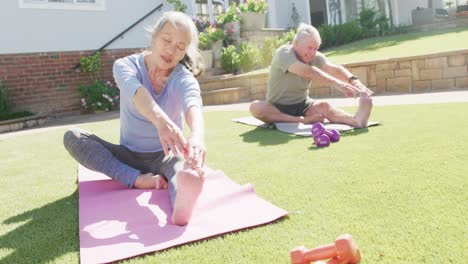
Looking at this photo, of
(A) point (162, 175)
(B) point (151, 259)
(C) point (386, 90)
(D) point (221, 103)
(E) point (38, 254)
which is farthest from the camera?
(D) point (221, 103)

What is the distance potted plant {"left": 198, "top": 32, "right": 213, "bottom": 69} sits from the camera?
31.9ft

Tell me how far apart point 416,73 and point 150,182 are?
5830 mm

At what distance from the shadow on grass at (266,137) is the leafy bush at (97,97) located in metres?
5.12

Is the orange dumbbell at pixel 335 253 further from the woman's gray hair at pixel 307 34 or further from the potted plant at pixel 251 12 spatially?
the potted plant at pixel 251 12

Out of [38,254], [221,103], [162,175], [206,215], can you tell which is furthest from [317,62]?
[221,103]

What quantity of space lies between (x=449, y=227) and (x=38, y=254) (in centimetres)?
162

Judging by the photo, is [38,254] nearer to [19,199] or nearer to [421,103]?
[19,199]

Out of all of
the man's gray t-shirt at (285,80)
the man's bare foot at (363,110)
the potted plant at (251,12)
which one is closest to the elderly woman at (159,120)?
the man's gray t-shirt at (285,80)

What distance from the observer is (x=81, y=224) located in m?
2.06

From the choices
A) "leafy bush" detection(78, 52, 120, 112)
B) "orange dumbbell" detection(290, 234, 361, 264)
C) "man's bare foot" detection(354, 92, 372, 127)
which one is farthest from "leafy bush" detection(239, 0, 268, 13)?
"orange dumbbell" detection(290, 234, 361, 264)

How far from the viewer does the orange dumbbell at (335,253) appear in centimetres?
136

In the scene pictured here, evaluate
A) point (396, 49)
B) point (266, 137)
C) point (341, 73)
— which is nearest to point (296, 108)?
point (341, 73)

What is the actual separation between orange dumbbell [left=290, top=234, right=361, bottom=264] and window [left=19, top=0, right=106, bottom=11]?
28.6 ft

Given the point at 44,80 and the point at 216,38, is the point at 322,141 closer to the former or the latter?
the point at 216,38
